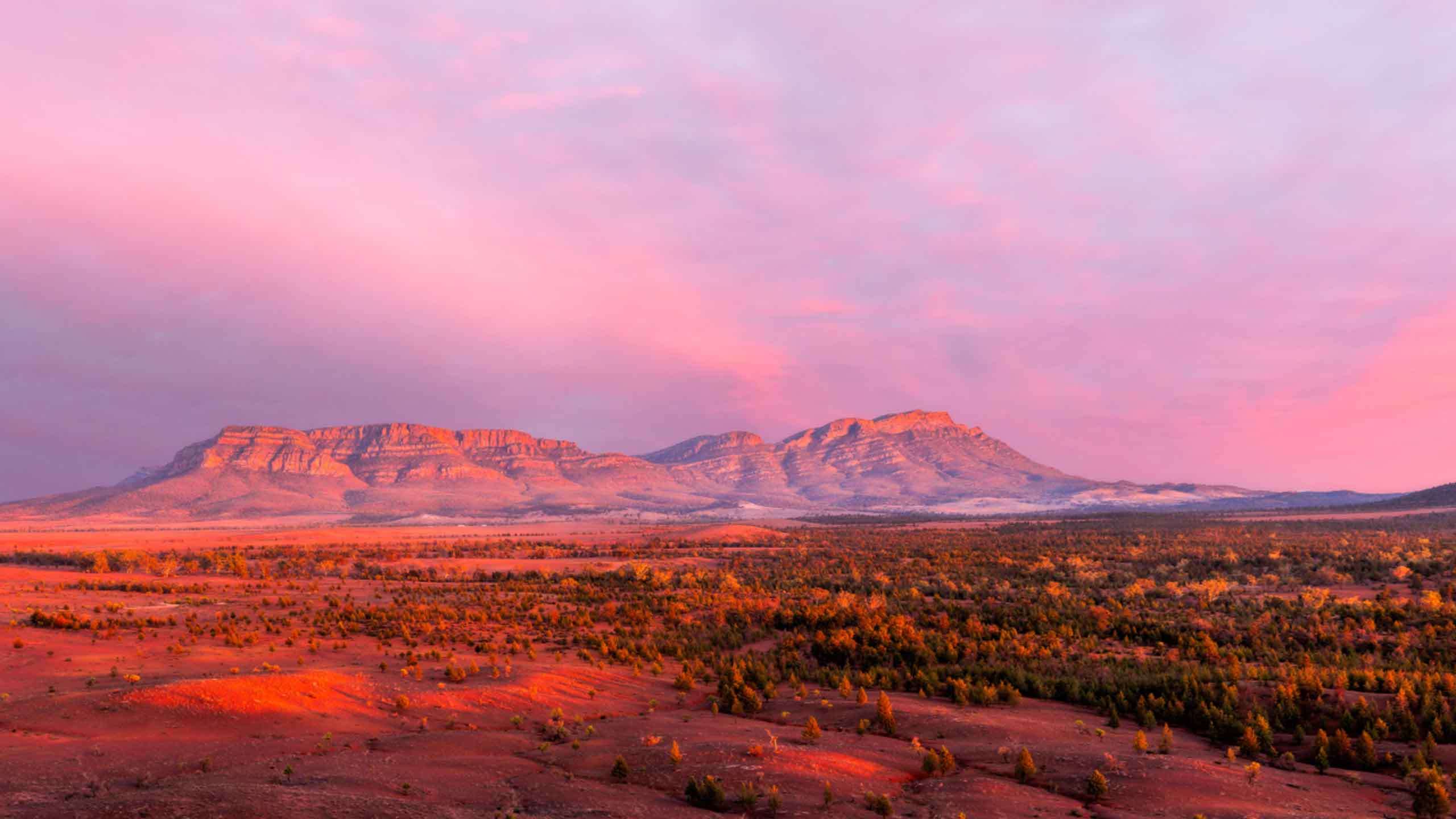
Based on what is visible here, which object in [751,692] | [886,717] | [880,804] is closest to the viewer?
[880,804]

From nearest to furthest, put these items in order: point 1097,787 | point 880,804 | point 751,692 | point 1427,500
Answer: point 880,804
point 1097,787
point 751,692
point 1427,500

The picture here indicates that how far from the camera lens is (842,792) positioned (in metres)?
12.2

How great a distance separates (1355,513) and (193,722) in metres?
142

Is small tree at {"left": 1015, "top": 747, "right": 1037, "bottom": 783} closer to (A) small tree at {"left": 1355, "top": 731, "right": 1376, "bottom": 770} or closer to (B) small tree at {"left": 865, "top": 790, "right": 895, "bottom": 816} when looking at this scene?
(B) small tree at {"left": 865, "top": 790, "right": 895, "bottom": 816}

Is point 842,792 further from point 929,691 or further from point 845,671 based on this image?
point 845,671

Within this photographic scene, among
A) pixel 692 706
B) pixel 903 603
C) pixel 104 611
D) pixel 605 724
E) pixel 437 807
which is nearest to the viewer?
pixel 437 807

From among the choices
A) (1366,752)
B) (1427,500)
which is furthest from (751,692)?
(1427,500)

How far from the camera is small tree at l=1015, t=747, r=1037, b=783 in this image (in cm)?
1302

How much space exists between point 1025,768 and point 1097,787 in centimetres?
125

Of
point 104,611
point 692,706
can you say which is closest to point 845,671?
point 692,706

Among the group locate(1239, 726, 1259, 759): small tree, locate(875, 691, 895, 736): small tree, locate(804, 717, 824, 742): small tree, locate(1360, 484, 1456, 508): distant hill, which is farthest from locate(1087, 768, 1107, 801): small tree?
locate(1360, 484, 1456, 508): distant hill

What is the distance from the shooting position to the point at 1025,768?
13.1 metres

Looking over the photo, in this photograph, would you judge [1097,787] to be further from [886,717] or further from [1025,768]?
[886,717]

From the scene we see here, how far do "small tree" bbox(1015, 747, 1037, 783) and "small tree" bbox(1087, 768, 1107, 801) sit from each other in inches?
39.2
